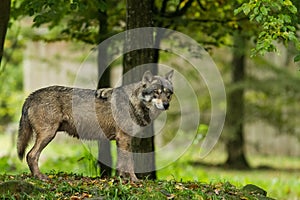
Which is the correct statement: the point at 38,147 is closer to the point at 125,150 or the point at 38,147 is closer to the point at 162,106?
the point at 125,150

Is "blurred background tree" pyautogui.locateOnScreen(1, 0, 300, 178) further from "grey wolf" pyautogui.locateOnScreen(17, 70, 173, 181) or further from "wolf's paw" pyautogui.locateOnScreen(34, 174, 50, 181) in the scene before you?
"wolf's paw" pyautogui.locateOnScreen(34, 174, 50, 181)

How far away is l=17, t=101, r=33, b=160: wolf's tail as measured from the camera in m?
7.74

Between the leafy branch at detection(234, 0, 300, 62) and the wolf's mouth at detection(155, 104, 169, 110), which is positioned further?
the wolf's mouth at detection(155, 104, 169, 110)

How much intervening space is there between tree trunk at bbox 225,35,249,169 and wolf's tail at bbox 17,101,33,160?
10.1 metres

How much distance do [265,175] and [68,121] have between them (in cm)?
1039

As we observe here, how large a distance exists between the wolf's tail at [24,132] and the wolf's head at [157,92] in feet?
4.26

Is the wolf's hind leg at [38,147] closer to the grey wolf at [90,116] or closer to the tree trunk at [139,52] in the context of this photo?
the grey wolf at [90,116]

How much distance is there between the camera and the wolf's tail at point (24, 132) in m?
7.74

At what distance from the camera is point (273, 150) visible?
74.1ft

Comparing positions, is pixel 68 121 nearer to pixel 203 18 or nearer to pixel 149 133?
pixel 149 133

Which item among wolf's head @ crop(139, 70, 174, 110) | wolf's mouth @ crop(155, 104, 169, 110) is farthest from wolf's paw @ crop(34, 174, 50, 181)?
wolf's mouth @ crop(155, 104, 169, 110)

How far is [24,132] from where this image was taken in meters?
7.78

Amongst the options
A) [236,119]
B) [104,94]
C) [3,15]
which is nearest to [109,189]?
[104,94]

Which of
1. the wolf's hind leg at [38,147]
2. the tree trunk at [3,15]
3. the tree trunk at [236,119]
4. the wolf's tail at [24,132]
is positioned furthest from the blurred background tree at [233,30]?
the wolf's hind leg at [38,147]
